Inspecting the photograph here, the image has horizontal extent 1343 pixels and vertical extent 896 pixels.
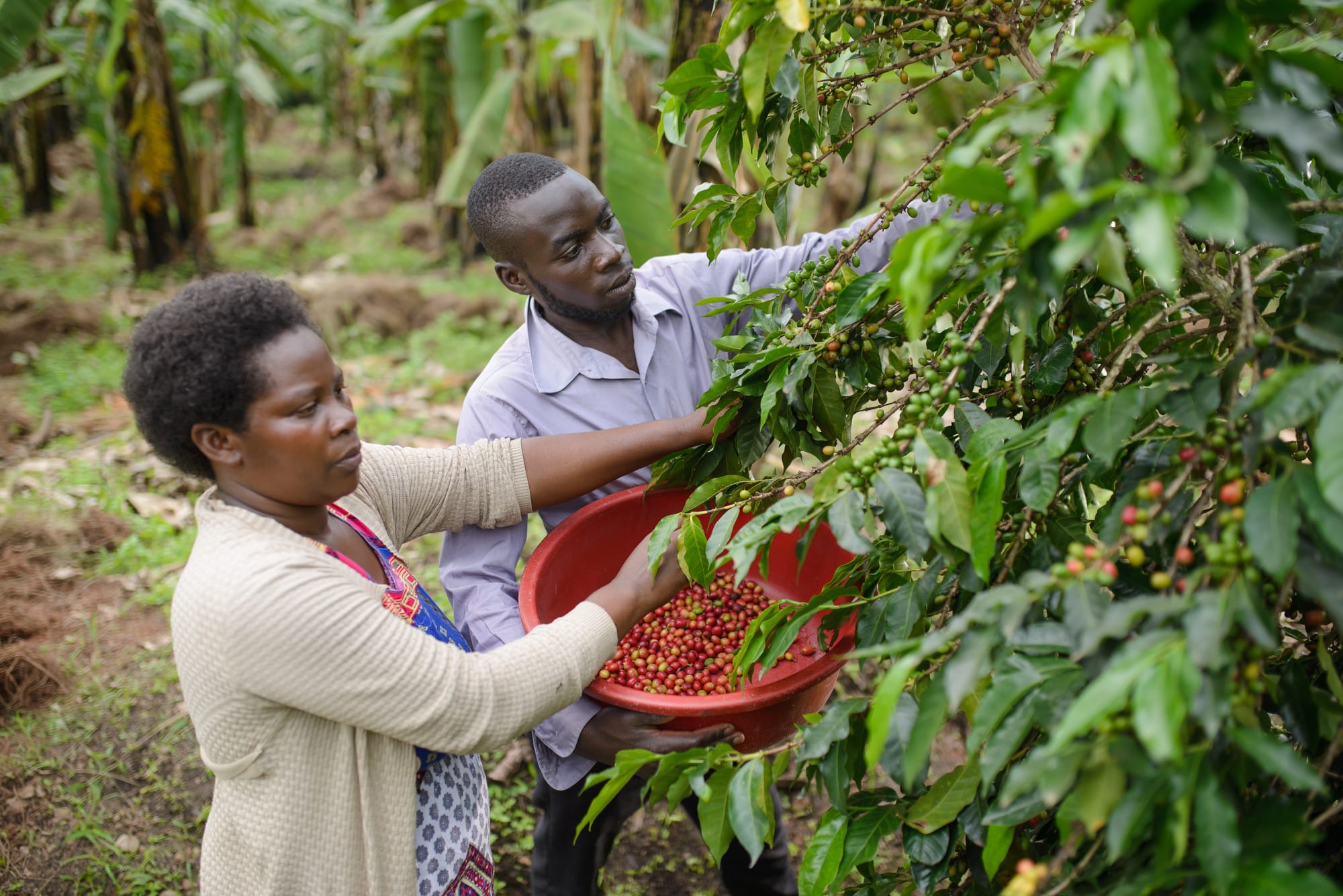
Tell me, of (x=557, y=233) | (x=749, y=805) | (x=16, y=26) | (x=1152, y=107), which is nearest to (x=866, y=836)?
(x=749, y=805)

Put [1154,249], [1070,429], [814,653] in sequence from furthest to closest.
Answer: [814,653] < [1070,429] < [1154,249]

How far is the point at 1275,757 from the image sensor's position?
0.90 m

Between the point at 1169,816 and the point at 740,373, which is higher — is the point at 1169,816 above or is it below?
below

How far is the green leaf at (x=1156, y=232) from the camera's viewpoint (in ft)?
2.56

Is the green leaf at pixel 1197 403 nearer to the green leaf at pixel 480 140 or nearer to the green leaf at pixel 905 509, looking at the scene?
the green leaf at pixel 905 509

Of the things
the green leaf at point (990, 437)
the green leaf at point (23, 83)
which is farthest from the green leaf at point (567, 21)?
the green leaf at point (990, 437)

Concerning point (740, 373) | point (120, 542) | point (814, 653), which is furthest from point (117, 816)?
point (740, 373)

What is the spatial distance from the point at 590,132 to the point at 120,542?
3440mm

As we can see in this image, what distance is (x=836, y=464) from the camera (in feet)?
4.34

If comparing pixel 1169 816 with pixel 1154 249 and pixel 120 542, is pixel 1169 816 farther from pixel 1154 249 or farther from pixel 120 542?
pixel 120 542

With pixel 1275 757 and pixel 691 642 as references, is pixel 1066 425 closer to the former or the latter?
pixel 1275 757

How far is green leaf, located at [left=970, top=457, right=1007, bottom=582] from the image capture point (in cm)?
116

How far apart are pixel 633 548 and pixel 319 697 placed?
3.49 feet

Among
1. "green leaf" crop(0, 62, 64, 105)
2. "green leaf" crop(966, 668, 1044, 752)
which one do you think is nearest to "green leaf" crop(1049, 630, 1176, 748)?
→ "green leaf" crop(966, 668, 1044, 752)
